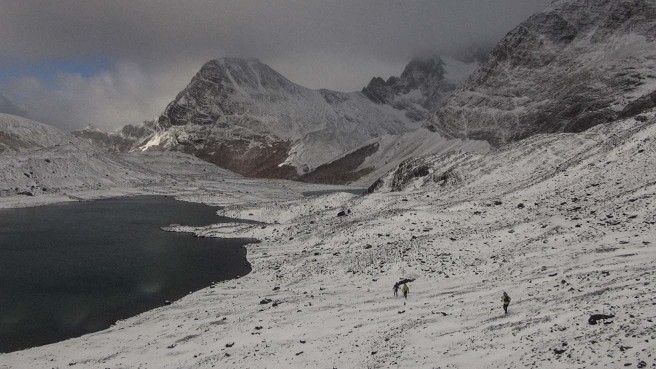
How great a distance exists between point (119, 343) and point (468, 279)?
26.5 meters

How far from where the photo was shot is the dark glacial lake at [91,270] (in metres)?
40.7

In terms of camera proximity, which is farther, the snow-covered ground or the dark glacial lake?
the dark glacial lake

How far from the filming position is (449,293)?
36.2m

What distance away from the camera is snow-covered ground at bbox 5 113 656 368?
24172mm

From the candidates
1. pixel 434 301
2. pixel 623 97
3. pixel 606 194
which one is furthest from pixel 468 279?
pixel 623 97

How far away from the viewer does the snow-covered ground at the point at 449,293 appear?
24.2 meters

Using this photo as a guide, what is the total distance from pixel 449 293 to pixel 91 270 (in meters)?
41.1

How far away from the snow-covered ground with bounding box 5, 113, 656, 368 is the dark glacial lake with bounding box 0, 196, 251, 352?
3720mm

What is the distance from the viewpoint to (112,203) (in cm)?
13650

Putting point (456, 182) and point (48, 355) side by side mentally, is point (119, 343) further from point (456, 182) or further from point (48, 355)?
point (456, 182)

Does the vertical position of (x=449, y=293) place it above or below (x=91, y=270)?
below

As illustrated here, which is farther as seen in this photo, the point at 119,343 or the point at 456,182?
the point at 456,182

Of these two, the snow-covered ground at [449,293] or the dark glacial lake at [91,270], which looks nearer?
the snow-covered ground at [449,293]

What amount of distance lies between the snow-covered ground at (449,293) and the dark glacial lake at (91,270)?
3720 millimetres
